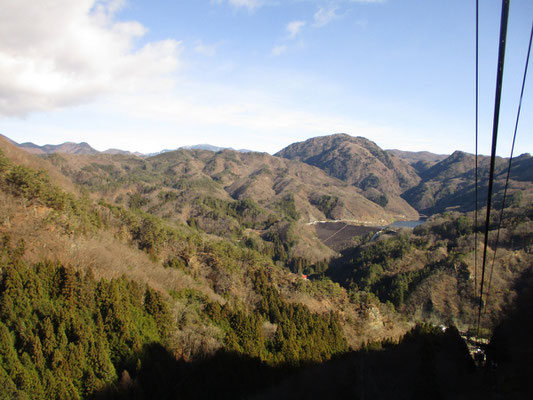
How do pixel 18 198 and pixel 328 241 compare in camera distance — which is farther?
pixel 328 241

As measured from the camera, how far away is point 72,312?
18.8 metres

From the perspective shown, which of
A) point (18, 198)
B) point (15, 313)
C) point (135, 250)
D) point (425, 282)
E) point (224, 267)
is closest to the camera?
point (15, 313)

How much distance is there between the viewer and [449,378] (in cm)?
2333

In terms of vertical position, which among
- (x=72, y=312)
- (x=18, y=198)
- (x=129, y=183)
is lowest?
(x=72, y=312)

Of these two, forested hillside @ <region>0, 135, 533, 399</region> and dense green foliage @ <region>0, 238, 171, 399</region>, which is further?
forested hillside @ <region>0, 135, 533, 399</region>

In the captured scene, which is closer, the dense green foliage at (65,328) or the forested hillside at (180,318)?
the dense green foliage at (65,328)

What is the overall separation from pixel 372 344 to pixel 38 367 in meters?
26.7

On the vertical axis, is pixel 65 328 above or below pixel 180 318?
above

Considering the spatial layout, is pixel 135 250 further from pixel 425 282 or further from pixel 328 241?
pixel 328 241

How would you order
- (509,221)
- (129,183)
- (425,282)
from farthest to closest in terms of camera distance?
(129,183) → (509,221) → (425,282)

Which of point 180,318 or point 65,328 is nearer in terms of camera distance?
point 65,328

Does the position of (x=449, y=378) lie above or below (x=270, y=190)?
below

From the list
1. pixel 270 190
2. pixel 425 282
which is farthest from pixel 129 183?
pixel 425 282

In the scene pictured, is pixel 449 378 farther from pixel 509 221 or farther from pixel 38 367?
pixel 509 221
